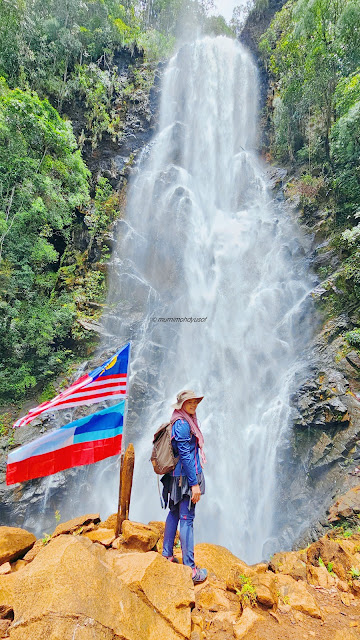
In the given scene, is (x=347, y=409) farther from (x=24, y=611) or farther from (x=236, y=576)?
(x=24, y=611)

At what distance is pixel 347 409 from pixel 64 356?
9.36 meters

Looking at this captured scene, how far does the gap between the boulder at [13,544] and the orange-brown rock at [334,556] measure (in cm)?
333

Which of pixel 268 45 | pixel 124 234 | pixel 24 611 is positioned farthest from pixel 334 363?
pixel 268 45

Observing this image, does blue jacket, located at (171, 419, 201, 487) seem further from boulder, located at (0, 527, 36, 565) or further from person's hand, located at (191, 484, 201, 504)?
boulder, located at (0, 527, 36, 565)

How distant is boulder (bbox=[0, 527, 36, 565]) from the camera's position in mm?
3090

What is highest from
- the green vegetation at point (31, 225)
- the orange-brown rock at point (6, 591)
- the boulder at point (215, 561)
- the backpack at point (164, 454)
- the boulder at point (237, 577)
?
the green vegetation at point (31, 225)

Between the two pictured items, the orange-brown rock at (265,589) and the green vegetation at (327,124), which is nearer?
the orange-brown rock at (265,589)

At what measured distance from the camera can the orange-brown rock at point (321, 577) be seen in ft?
9.64

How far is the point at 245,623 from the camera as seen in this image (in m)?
2.28

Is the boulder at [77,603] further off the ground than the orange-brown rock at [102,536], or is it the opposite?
the boulder at [77,603]

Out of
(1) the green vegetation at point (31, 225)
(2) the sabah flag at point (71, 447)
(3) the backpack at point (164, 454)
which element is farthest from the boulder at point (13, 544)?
(1) the green vegetation at point (31, 225)

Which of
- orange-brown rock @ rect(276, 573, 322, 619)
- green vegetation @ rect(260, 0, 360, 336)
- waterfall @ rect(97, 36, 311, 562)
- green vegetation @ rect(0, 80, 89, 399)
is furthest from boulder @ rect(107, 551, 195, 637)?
green vegetation @ rect(0, 80, 89, 399)

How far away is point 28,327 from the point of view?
10.4 m

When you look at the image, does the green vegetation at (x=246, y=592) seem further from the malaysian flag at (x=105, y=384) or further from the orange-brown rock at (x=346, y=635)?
the malaysian flag at (x=105, y=384)
